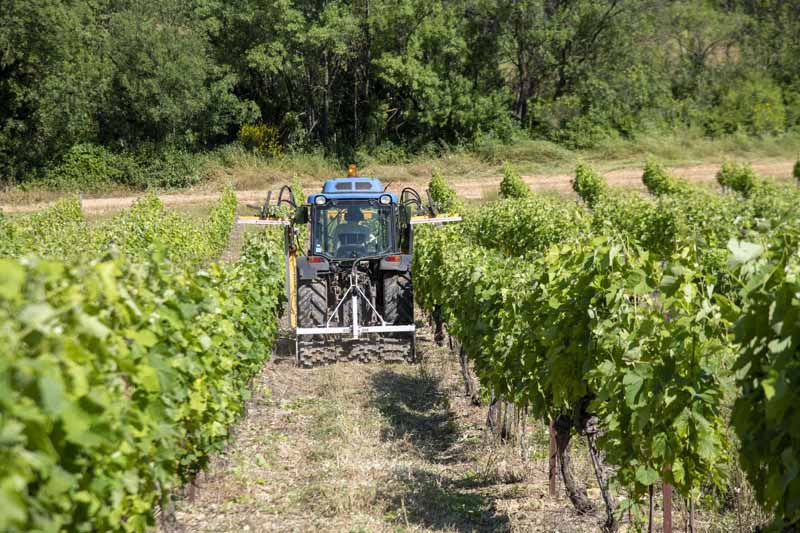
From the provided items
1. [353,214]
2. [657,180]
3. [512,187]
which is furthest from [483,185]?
[353,214]

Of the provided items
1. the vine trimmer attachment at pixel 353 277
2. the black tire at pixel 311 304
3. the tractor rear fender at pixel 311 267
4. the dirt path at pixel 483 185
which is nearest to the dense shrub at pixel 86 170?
the dirt path at pixel 483 185

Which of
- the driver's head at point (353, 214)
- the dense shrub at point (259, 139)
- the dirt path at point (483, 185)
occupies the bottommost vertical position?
the dirt path at point (483, 185)

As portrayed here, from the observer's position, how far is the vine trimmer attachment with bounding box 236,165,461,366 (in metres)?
9.94

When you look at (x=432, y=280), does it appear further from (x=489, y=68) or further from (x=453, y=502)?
(x=489, y=68)

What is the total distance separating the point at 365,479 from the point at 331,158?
31979 mm

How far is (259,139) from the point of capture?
123ft

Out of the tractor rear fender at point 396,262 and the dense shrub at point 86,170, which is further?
the dense shrub at point 86,170

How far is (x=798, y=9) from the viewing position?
167ft

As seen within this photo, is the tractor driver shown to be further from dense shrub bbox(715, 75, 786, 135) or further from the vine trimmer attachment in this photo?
dense shrub bbox(715, 75, 786, 135)

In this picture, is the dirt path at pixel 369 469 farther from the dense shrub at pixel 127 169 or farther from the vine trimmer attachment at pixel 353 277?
the dense shrub at pixel 127 169

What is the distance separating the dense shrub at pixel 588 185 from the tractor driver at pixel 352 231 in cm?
1668

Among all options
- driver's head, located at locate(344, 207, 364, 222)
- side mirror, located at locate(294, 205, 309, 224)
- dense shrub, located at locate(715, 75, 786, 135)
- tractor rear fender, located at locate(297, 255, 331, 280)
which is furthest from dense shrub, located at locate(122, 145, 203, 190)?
tractor rear fender, located at locate(297, 255, 331, 280)

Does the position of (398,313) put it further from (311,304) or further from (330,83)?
(330,83)

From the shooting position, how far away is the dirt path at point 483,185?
30719mm
